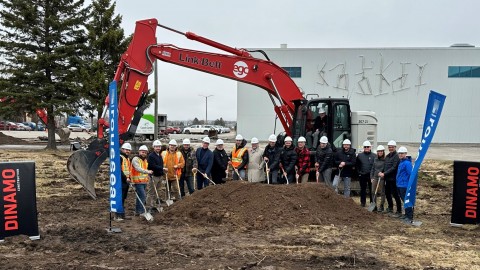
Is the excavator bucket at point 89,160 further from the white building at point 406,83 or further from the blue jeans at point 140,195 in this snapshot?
the white building at point 406,83

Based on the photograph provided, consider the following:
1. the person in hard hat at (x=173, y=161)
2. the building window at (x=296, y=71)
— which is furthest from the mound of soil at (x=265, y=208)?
the building window at (x=296, y=71)

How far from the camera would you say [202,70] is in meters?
12.9

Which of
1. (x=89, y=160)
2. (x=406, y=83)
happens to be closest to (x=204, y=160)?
(x=89, y=160)

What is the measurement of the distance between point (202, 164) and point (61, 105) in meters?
19.7

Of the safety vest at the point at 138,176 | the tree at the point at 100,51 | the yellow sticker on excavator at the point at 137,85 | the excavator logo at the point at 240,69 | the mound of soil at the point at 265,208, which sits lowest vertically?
the mound of soil at the point at 265,208

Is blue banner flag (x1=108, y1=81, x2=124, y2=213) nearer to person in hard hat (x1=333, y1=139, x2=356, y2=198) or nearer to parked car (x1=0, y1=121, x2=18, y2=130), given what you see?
person in hard hat (x1=333, y1=139, x2=356, y2=198)

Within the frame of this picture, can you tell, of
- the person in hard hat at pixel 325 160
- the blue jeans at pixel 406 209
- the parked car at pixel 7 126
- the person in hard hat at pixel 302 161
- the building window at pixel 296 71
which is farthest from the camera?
the parked car at pixel 7 126

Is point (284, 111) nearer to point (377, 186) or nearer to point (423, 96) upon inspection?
point (377, 186)

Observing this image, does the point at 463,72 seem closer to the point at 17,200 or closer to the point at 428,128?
the point at 428,128

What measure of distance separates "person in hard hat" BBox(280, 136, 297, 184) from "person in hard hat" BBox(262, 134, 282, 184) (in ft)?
0.47

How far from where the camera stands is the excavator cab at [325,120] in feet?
43.3

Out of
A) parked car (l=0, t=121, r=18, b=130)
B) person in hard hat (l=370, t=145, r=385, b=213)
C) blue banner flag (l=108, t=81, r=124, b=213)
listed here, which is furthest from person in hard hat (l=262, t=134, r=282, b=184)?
parked car (l=0, t=121, r=18, b=130)

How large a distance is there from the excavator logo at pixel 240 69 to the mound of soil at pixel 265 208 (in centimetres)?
377

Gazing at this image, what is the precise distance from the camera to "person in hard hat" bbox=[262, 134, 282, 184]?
1189cm
